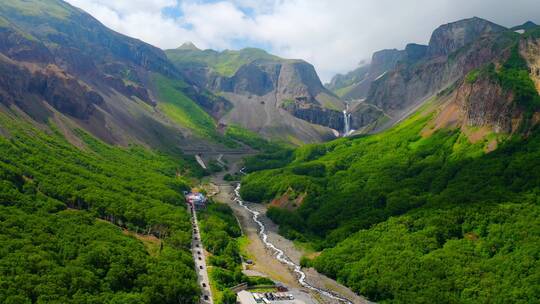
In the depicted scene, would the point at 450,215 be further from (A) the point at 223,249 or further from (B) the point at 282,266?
(A) the point at 223,249

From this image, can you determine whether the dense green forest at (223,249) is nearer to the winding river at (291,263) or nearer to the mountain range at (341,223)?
the mountain range at (341,223)

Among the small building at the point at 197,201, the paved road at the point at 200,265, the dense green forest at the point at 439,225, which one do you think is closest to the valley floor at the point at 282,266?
the dense green forest at the point at 439,225

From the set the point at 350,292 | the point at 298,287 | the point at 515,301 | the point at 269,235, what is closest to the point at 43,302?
the point at 298,287

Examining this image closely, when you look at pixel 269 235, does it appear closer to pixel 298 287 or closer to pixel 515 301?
pixel 298 287

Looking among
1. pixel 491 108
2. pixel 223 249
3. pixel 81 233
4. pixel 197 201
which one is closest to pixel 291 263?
pixel 223 249

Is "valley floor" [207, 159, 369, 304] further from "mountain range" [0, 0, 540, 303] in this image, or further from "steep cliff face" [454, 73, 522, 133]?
"steep cliff face" [454, 73, 522, 133]
